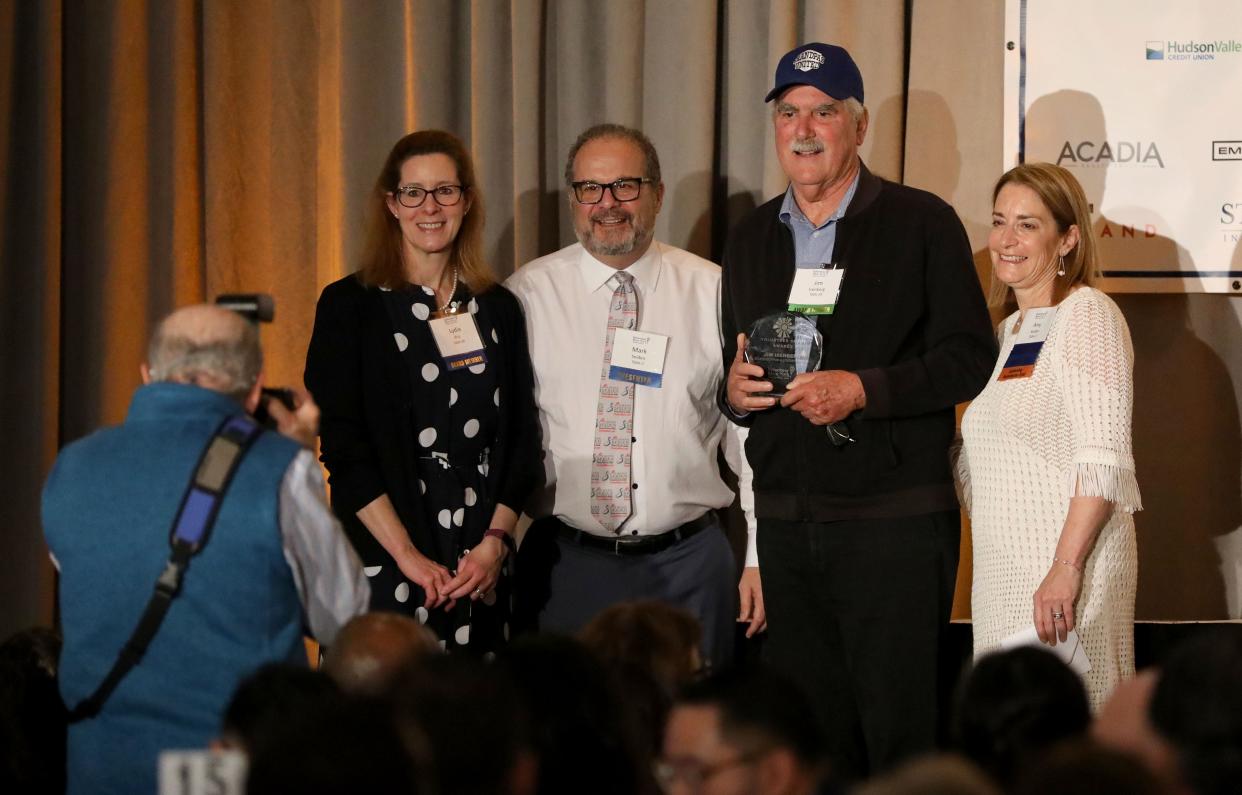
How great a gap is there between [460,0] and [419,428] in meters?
1.77

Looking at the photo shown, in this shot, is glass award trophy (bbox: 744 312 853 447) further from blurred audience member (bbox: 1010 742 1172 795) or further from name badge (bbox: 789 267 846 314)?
blurred audience member (bbox: 1010 742 1172 795)

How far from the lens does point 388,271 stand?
357cm

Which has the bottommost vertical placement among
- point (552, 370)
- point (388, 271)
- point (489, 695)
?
point (489, 695)

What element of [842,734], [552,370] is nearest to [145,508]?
[552,370]

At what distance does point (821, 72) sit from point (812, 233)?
0.40 meters

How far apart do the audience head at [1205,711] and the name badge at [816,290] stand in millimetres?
1686

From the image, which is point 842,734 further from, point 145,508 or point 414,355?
point 145,508

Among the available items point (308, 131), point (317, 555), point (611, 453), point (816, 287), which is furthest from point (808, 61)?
point (308, 131)

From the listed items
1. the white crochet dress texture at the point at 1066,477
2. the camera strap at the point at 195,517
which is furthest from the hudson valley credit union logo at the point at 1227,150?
the camera strap at the point at 195,517

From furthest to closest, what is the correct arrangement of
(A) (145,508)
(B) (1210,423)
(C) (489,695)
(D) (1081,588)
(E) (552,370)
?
(B) (1210,423), (E) (552,370), (D) (1081,588), (A) (145,508), (C) (489,695)

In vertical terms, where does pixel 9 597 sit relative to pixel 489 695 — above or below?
below

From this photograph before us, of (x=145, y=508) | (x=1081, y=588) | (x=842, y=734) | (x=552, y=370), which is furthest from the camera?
(x=552, y=370)

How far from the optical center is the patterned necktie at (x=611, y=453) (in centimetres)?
365

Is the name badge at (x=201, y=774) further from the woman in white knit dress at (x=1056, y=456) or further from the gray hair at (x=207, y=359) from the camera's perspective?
the woman in white knit dress at (x=1056, y=456)
